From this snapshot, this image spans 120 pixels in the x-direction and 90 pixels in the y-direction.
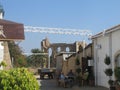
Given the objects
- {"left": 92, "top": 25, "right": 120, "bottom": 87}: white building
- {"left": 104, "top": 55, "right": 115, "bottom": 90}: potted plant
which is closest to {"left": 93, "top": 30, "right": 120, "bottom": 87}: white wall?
{"left": 92, "top": 25, "right": 120, "bottom": 87}: white building

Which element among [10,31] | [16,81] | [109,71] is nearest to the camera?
[16,81]

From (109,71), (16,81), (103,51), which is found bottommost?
(16,81)

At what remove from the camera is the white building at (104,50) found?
25.2 meters

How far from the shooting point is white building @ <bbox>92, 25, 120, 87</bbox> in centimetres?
2520

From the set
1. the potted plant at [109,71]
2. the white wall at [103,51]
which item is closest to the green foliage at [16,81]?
the potted plant at [109,71]

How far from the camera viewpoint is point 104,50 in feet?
92.9

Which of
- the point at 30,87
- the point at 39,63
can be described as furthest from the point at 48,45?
the point at 30,87

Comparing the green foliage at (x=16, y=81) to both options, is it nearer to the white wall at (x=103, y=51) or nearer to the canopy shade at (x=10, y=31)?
the canopy shade at (x=10, y=31)

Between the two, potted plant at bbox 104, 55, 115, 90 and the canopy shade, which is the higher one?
the canopy shade

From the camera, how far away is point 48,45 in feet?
271

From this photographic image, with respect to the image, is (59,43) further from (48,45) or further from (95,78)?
(95,78)

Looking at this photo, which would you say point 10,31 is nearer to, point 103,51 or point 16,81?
point 16,81

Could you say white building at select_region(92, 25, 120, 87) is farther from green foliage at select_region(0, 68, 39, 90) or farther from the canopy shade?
green foliage at select_region(0, 68, 39, 90)

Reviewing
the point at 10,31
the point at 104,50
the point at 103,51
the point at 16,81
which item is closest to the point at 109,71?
the point at 104,50
